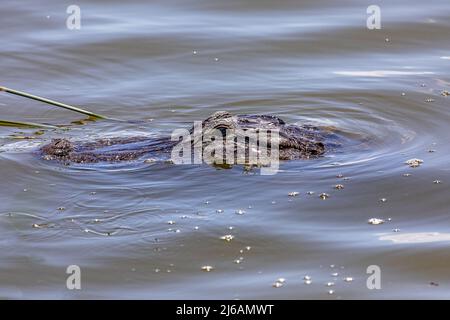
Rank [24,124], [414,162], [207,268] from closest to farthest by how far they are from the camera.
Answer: [207,268], [414,162], [24,124]

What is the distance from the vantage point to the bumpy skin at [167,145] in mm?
6691

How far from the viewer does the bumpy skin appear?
263 inches

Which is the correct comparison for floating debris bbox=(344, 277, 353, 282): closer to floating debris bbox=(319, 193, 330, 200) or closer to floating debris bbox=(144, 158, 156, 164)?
Answer: floating debris bbox=(319, 193, 330, 200)

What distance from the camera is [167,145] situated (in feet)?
22.3

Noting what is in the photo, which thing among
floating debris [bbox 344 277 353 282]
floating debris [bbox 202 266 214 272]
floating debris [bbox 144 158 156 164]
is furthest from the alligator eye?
floating debris [bbox 344 277 353 282]

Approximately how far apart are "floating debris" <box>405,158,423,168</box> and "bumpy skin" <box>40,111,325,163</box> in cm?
61

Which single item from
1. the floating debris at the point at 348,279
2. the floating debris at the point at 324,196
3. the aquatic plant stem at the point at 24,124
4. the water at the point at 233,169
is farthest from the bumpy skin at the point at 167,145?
the floating debris at the point at 348,279

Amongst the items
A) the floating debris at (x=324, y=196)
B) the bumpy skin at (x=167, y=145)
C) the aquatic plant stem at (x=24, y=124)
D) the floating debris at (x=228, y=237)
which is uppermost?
the aquatic plant stem at (x=24, y=124)

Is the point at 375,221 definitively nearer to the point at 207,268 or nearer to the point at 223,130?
the point at 207,268

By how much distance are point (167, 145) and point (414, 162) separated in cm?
175

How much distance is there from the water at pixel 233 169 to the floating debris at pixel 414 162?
0.27 ft

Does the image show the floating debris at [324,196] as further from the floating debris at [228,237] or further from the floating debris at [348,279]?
the floating debris at [348,279]

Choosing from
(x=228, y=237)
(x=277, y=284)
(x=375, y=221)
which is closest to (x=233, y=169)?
(x=228, y=237)
